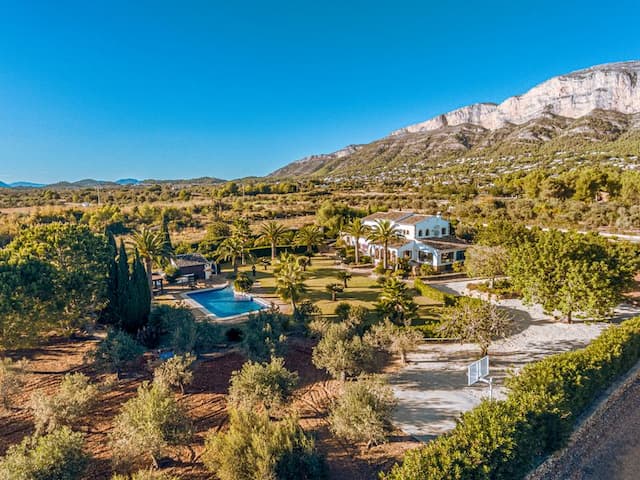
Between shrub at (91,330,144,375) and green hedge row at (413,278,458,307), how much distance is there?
20.5 m

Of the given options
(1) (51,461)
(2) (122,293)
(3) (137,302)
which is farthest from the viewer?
(3) (137,302)

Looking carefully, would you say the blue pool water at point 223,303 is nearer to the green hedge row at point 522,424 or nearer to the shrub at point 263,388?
the shrub at point 263,388

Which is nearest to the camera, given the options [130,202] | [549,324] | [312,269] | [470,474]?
[470,474]

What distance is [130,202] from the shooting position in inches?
3757

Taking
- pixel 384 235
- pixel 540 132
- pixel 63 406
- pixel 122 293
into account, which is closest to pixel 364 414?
pixel 63 406

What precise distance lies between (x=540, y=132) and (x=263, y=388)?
6215 inches

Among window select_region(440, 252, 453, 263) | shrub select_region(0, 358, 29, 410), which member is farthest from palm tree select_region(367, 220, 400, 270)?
shrub select_region(0, 358, 29, 410)

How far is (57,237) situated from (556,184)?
71.5 m

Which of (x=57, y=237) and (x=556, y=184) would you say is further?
(x=556, y=184)

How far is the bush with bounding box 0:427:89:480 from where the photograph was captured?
8.34 m

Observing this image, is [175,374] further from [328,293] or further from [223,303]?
[328,293]

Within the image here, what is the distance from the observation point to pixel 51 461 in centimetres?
867

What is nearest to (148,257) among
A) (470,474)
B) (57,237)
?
(57,237)

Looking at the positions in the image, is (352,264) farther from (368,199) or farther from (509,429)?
(368,199)
